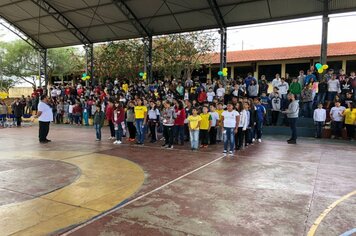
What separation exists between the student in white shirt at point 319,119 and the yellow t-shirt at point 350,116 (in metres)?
0.80

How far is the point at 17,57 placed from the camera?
3597 cm

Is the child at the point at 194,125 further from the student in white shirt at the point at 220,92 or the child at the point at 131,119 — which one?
the student in white shirt at the point at 220,92

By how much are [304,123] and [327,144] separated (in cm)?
276

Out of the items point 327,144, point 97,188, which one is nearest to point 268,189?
point 97,188

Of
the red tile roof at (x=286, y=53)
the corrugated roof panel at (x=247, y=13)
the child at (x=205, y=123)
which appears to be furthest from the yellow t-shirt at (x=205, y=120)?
the red tile roof at (x=286, y=53)

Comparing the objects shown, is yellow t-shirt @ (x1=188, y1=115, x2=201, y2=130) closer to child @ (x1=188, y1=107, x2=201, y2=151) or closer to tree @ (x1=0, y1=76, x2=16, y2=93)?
child @ (x1=188, y1=107, x2=201, y2=151)

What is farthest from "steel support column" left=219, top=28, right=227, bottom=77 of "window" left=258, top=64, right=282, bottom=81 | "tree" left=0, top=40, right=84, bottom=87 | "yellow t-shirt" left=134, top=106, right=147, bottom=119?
"tree" left=0, top=40, right=84, bottom=87

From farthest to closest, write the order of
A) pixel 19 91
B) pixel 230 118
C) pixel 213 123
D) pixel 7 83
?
pixel 19 91
pixel 7 83
pixel 213 123
pixel 230 118

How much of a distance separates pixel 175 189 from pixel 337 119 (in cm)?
923

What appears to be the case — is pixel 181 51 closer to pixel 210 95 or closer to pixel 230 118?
pixel 210 95

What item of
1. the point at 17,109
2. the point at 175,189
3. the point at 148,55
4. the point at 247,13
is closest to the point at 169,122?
the point at 175,189

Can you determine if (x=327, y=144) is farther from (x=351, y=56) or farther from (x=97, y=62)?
(x=97, y=62)

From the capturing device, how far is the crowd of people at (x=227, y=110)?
1019 cm

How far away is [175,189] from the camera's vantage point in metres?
5.84
